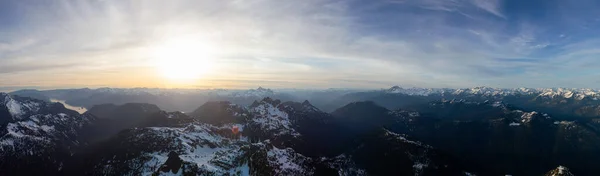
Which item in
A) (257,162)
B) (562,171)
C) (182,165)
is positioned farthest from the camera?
(257,162)

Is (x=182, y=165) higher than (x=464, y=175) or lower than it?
higher

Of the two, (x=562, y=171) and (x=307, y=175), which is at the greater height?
(x=562, y=171)

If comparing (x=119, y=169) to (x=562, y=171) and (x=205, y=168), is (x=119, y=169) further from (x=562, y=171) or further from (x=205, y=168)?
(x=562, y=171)

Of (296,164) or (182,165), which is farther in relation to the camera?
(296,164)

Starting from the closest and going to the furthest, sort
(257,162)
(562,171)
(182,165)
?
(562,171) → (182,165) → (257,162)

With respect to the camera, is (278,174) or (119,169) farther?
(119,169)

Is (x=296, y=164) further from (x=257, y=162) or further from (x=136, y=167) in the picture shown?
(x=136, y=167)

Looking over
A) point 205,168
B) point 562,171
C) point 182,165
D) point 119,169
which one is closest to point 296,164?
point 205,168

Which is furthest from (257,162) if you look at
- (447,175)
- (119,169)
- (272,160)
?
(447,175)
